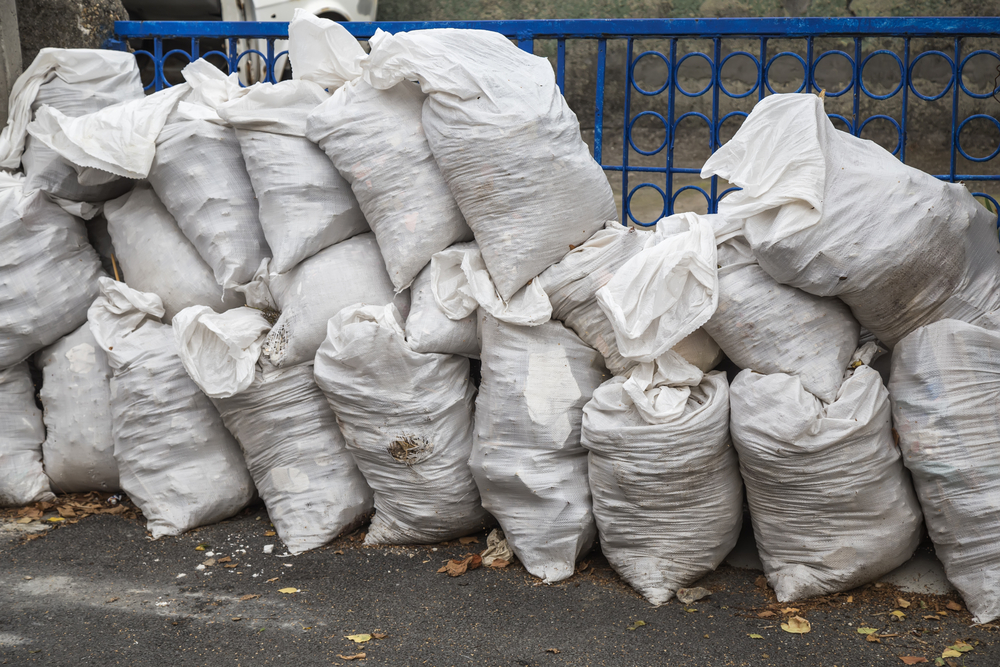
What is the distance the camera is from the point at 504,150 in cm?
229

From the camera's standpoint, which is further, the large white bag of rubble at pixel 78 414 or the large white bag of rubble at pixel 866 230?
the large white bag of rubble at pixel 78 414

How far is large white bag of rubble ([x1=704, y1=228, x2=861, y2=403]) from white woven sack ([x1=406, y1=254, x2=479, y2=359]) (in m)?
0.70

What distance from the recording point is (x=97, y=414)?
2.83m

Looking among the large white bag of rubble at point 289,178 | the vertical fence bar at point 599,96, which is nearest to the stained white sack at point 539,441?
the large white bag of rubble at point 289,178

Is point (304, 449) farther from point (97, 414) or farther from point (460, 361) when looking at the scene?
point (97, 414)

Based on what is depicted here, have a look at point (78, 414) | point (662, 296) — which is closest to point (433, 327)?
point (662, 296)

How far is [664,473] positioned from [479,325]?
684 mm

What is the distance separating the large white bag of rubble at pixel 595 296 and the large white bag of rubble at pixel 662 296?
0.15 m

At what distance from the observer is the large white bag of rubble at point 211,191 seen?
8.95 ft

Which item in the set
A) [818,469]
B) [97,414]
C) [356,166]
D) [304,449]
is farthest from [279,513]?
[818,469]

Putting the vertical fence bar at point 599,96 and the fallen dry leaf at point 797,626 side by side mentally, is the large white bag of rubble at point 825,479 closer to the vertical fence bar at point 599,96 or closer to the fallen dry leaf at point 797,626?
the fallen dry leaf at point 797,626

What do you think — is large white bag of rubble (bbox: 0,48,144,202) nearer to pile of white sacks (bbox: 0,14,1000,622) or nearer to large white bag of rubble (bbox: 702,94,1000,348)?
pile of white sacks (bbox: 0,14,1000,622)

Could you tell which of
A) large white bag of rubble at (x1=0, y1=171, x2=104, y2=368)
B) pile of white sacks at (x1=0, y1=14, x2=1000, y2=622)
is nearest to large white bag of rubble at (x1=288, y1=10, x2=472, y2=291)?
pile of white sacks at (x1=0, y1=14, x2=1000, y2=622)

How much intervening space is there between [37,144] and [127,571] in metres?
1.55
